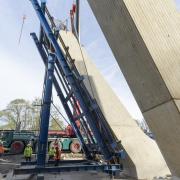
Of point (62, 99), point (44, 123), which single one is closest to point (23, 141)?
point (62, 99)

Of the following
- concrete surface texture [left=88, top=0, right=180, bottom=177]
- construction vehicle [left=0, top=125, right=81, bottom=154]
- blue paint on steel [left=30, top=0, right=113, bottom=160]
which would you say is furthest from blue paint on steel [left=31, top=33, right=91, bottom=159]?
concrete surface texture [left=88, top=0, right=180, bottom=177]

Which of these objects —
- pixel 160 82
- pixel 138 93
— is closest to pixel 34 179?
pixel 138 93

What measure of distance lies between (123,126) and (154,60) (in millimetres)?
7251

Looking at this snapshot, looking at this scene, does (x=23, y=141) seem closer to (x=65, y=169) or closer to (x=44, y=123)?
(x=44, y=123)

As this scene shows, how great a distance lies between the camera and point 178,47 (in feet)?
12.1

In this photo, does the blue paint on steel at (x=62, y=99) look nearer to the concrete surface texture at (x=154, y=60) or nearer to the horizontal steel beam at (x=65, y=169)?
the horizontal steel beam at (x=65, y=169)

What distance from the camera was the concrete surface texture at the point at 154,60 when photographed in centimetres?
347

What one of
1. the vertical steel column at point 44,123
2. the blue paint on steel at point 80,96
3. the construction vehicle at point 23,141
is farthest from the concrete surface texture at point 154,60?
the construction vehicle at point 23,141

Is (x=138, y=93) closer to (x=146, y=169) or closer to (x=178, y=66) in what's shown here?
(x=178, y=66)

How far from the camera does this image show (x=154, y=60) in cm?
353

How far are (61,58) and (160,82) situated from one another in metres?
7.68

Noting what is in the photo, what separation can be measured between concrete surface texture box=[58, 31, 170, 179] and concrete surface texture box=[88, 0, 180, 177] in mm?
5585

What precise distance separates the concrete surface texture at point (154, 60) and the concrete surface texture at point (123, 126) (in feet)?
18.3

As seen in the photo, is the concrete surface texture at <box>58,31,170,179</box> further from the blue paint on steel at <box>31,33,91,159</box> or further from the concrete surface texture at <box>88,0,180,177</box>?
the concrete surface texture at <box>88,0,180,177</box>
